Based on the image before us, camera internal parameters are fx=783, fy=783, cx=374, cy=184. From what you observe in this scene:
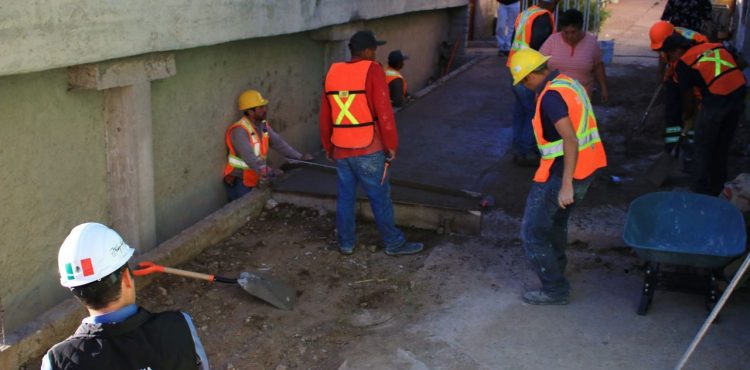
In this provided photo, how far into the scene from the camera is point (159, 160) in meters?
6.73

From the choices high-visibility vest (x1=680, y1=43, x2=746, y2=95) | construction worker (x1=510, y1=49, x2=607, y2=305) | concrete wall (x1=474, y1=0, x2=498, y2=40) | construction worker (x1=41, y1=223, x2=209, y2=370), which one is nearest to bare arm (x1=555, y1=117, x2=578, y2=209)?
construction worker (x1=510, y1=49, x2=607, y2=305)

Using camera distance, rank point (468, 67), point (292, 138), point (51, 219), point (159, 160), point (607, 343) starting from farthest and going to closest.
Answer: point (468, 67) → point (292, 138) → point (159, 160) → point (51, 219) → point (607, 343)

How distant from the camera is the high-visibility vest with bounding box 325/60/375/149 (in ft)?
20.0

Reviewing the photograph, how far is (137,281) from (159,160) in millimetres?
1221

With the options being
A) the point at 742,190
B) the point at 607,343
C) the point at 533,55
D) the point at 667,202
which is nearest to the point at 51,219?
the point at 533,55

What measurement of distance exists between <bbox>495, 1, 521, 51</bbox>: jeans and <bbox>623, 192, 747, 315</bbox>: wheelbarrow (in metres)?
9.42

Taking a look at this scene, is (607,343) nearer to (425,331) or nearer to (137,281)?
(425,331)

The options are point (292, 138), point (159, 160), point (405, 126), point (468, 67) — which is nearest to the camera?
point (159, 160)

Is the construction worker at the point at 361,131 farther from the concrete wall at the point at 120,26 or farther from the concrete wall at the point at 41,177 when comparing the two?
the concrete wall at the point at 41,177

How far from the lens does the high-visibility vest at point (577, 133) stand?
5086 mm

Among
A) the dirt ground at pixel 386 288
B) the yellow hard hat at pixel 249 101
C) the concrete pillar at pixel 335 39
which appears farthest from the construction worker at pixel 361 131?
the concrete pillar at pixel 335 39

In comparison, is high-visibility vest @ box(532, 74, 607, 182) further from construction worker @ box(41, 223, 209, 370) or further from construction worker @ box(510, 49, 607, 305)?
construction worker @ box(41, 223, 209, 370)

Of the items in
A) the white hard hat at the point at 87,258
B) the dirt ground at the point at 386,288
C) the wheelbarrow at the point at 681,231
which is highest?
the white hard hat at the point at 87,258

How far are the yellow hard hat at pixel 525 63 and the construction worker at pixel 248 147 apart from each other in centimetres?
307
